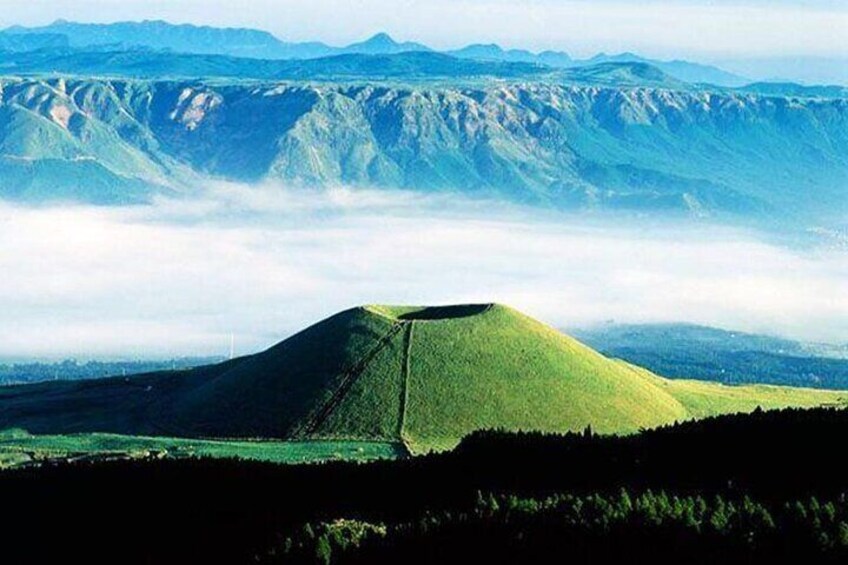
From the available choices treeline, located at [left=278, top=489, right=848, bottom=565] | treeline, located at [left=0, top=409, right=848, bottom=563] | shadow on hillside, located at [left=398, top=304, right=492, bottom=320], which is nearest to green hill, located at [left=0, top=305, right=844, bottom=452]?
shadow on hillside, located at [left=398, top=304, right=492, bottom=320]

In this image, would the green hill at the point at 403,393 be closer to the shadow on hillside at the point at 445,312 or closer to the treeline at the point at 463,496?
the shadow on hillside at the point at 445,312

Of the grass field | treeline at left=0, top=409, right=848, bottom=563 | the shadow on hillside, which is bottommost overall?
the grass field

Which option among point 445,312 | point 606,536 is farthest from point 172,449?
point 606,536

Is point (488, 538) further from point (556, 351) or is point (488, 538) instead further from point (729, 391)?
point (729, 391)

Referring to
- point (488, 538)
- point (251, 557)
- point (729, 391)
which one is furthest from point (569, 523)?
point (729, 391)

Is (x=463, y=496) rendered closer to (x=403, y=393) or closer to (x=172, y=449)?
(x=172, y=449)

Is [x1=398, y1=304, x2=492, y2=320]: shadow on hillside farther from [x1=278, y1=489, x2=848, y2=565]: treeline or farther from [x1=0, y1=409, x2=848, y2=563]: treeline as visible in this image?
[x1=278, y1=489, x2=848, y2=565]: treeline

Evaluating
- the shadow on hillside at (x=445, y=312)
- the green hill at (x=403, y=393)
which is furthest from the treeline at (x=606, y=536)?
the shadow on hillside at (x=445, y=312)
